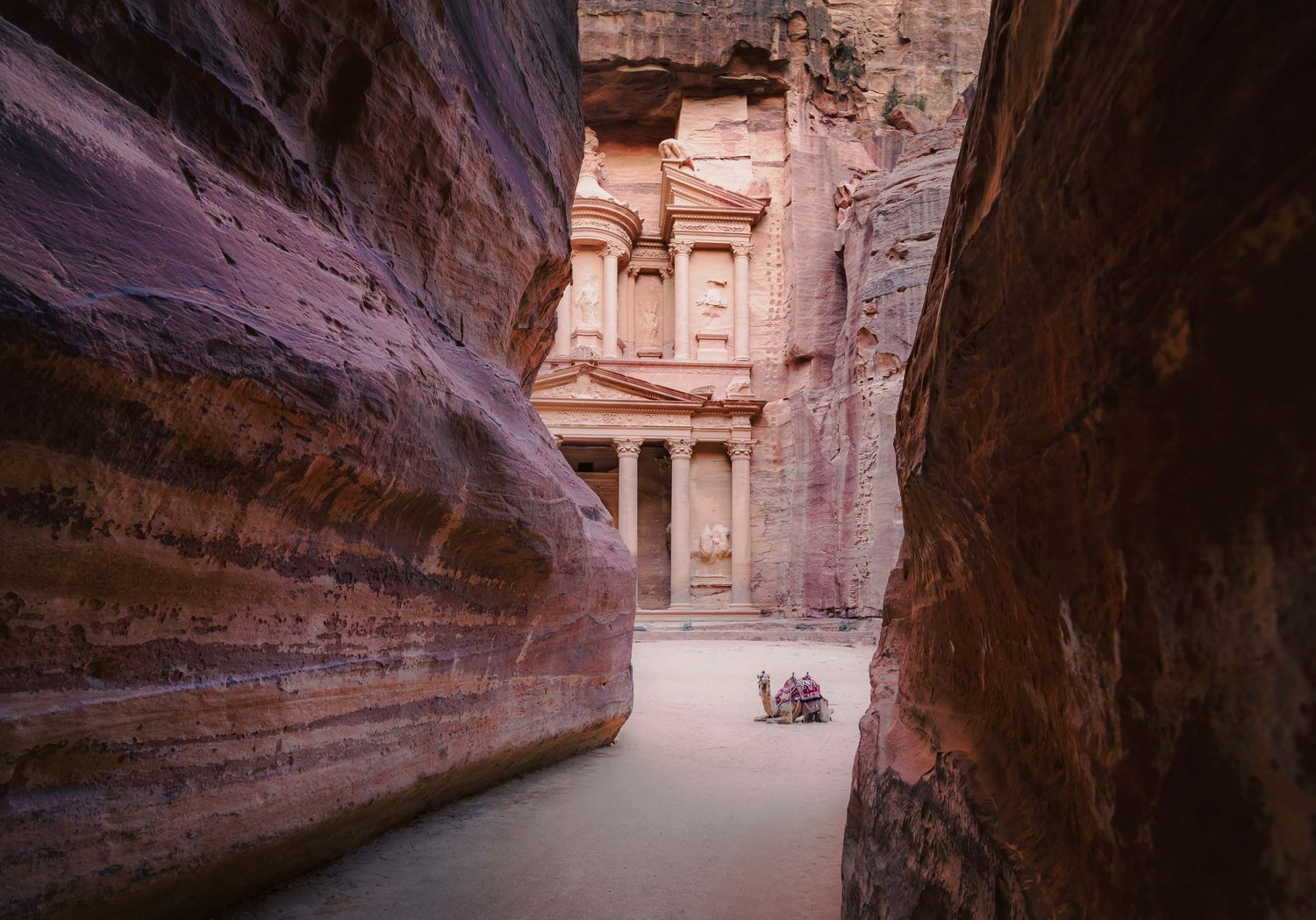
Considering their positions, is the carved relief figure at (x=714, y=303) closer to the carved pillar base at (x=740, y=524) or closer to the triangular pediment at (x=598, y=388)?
the triangular pediment at (x=598, y=388)

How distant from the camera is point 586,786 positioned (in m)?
4.75

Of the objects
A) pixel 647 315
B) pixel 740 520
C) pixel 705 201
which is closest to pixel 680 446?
pixel 740 520

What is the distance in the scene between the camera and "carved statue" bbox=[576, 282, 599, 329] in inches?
1023

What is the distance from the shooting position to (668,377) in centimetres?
2481

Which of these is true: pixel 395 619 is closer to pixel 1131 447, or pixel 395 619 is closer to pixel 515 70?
pixel 1131 447

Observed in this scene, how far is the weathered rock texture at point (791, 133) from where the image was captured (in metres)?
22.7

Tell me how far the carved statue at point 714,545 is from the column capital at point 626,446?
3.25m

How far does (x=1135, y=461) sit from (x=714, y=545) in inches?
879

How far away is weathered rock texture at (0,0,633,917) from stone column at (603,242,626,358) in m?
21.0

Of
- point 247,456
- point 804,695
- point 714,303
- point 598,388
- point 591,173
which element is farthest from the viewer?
point 591,173

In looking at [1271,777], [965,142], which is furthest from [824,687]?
[1271,777]

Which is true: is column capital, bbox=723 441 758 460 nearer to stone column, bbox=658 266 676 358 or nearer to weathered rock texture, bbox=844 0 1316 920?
stone column, bbox=658 266 676 358

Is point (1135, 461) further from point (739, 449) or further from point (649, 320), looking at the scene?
point (649, 320)

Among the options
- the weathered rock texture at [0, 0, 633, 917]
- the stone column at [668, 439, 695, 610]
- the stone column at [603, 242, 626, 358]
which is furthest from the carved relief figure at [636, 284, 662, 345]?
the weathered rock texture at [0, 0, 633, 917]
